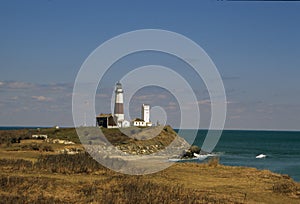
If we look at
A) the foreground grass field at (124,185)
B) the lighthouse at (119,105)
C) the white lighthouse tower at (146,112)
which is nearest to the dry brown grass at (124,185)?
the foreground grass field at (124,185)

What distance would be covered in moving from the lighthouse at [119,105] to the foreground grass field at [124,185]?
6198cm

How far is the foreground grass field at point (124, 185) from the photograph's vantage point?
57.0 feet

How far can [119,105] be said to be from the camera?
9350 centimetres

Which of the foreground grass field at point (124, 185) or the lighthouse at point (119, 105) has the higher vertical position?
the lighthouse at point (119, 105)

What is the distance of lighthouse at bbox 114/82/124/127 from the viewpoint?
9306 cm

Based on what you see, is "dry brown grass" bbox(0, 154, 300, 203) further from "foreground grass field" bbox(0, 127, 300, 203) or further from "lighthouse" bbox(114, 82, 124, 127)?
"lighthouse" bbox(114, 82, 124, 127)

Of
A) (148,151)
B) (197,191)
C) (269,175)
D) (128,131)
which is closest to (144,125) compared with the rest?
(128,131)

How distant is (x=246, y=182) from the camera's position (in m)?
25.5

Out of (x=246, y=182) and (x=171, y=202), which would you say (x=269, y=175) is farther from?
(x=171, y=202)

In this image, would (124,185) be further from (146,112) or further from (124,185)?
(146,112)

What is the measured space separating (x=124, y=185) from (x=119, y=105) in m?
73.7

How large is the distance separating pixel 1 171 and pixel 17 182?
219 inches

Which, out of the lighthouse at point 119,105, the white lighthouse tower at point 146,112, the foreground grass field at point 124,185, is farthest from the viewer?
the white lighthouse tower at point 146,112

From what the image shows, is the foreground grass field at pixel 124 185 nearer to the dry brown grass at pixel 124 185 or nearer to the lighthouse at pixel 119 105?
the dry brown grass at pixel 124 185
